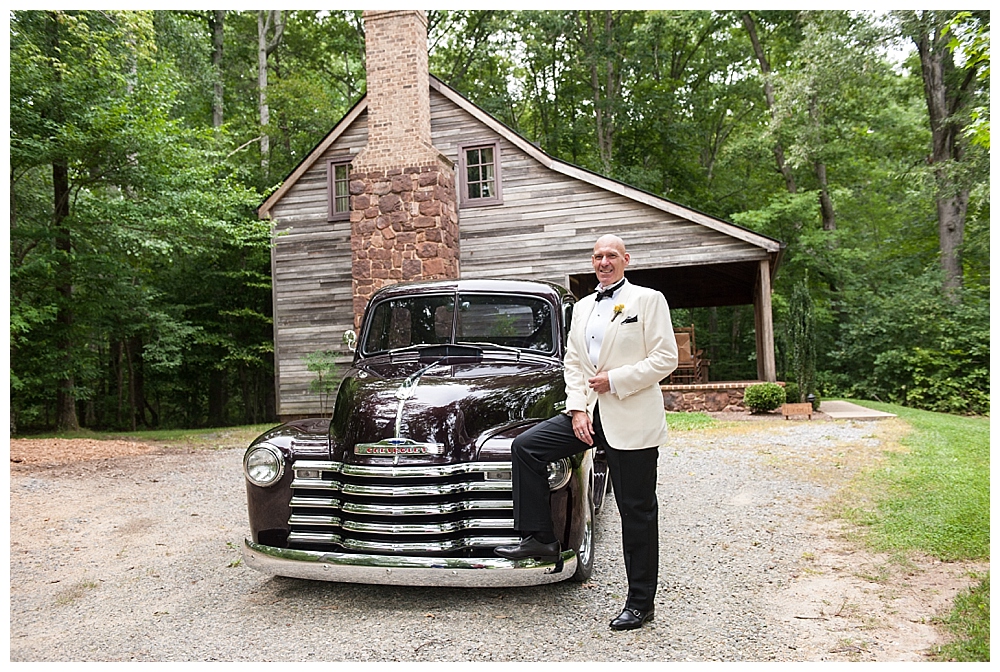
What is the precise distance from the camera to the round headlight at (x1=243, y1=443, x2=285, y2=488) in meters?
4.21

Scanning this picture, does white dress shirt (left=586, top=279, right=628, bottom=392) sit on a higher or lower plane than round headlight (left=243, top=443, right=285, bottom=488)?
higher

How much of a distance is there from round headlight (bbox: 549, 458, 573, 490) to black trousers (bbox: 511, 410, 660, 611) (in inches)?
2.4

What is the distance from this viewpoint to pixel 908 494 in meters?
6.84

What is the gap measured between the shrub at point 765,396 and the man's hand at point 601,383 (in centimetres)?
1128

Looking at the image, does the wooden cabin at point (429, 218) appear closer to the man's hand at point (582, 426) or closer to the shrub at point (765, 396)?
the shrub at point (765, 396)

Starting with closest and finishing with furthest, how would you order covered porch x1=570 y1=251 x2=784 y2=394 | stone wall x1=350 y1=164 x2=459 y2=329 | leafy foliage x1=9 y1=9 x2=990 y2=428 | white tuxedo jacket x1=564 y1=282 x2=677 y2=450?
white tuxedo jacket x1=564 y1=282 x2=677 y2=450
leafy foliage x1=9 y1=9 x2=990 y2=428
stone wall x1=350 y1=164 x2=459 y2=329
covered porch x1=570 y1=251 x2=784 y2=394

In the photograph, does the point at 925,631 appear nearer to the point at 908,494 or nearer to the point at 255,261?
the point at 908,494

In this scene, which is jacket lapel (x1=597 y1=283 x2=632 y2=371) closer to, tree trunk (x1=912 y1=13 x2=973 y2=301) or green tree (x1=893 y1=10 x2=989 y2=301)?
green tree (x1=893 y1=10 x2=989 y2=301)

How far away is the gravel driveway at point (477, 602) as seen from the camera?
3.64m

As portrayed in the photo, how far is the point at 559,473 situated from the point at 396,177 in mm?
10589

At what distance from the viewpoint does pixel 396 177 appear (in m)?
13.7

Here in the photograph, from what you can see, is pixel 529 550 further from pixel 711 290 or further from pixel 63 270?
pixel 711 290

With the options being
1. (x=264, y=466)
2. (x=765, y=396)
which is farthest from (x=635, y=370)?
(x=765, y=396)

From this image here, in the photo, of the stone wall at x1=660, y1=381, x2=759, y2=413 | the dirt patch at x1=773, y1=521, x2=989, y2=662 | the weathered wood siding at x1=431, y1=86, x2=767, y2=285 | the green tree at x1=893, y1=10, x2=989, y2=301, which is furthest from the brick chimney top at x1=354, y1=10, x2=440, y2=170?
the green tree at x1=893, y1=10, x2=989, y2=301
